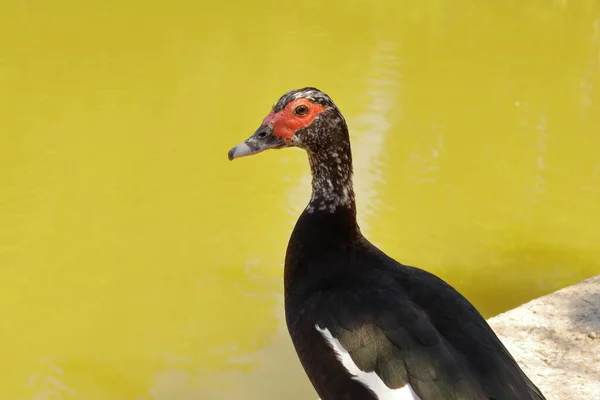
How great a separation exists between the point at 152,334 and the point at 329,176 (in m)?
1.72

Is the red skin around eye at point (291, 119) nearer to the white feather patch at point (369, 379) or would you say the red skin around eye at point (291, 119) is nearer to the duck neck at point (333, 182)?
the duck neck at point (333, 182)

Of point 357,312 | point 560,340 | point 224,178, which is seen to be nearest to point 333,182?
point 357,312

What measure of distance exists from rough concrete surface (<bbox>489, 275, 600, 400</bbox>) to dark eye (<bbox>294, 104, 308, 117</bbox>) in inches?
54.0

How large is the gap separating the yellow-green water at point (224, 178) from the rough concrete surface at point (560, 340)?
30.4 inches

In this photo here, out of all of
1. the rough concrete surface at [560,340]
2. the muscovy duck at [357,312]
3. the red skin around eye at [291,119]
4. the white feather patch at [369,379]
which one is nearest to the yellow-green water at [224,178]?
the rough concrete surface at [560,340]

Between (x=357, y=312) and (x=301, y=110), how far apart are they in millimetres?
785

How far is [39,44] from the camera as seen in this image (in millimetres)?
7906

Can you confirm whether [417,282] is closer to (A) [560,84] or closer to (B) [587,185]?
(B) [587,185]

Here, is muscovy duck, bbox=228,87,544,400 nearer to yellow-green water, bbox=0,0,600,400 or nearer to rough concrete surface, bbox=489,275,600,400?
rough concrete surface, bbox=489,275,600,400

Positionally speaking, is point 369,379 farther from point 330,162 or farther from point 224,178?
point 224,178

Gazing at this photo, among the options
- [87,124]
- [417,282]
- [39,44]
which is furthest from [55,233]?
[39,44]

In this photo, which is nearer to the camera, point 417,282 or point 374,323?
point 374,323

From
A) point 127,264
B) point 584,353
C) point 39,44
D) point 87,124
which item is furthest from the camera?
point 39,44

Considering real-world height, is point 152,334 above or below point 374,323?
above
